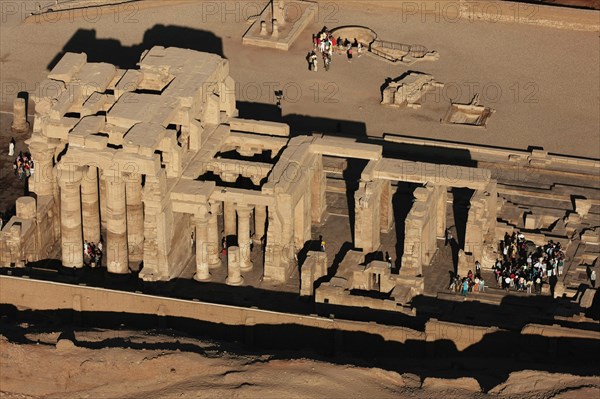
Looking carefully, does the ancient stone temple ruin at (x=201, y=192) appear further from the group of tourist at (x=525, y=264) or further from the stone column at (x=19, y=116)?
the stone column at (x=19, y=116)

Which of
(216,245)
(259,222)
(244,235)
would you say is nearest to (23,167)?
(216,245)

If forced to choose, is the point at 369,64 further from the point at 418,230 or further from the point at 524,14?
the point at 418,230

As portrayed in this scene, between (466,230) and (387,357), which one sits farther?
(466,230)

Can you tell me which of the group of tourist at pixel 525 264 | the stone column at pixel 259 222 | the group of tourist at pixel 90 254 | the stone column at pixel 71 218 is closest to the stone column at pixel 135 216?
the group of tourist at pixel 90 254

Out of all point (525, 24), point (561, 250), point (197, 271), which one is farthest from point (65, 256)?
point (525, 24)

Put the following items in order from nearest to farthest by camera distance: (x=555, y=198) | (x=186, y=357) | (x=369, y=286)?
(x=186, y=357) → (x=369, y=286) → (x=555, y=198)

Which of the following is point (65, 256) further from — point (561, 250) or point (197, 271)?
point (561, 250)

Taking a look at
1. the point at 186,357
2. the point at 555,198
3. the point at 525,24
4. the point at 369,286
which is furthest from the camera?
the point at 525,24
